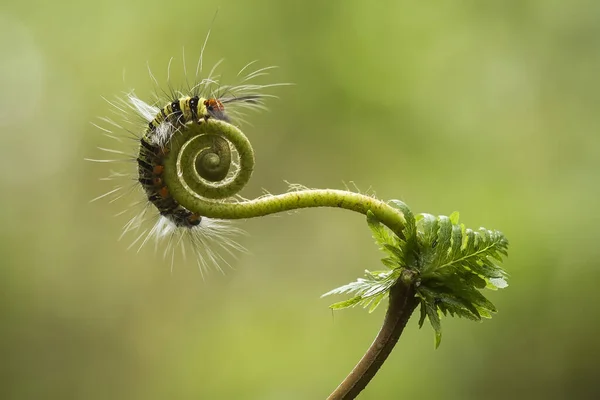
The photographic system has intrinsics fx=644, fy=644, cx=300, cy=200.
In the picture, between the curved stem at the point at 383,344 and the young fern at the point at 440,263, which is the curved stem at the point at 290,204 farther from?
the curved stem at the point at 383,344

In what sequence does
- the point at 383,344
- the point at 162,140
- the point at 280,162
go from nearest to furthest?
the point at 383,344 → the point at 162,140 → the point at 280,162

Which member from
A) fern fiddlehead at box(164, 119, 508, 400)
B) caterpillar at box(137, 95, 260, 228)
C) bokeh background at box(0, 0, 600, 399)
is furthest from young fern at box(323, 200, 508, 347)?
bokeh background at box(0, 0, 600, 399)

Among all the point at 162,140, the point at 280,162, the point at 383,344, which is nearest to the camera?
the point at 383,344

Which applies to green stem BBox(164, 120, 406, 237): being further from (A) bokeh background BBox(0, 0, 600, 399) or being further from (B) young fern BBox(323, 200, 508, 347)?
(A) bokeh background BBox(0, 0, 600, 399)

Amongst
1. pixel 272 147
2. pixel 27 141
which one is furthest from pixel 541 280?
pixel 27 141

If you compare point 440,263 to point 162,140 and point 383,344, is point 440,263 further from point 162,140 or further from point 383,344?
point 162,140

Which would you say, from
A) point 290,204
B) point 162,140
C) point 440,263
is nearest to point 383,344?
point 440,263
